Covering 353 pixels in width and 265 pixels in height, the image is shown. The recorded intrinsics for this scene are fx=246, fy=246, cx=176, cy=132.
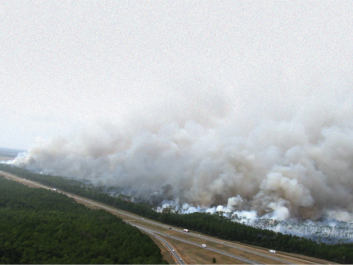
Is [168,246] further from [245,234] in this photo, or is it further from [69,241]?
[245,234]

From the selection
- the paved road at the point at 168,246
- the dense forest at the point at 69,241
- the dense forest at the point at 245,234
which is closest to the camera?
the dense forest at the point at 69,241

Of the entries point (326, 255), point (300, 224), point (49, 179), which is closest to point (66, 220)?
point (326, 255)

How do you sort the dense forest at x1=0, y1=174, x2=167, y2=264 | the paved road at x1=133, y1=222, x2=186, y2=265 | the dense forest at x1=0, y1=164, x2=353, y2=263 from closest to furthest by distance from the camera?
the dense forest at x1=0, y1=174, x2=167, y2=264, the paved road at x1=133, y1=222, x2=186, y2=265, the dense forest at x1=0, y1=164, x2=353, y2=263

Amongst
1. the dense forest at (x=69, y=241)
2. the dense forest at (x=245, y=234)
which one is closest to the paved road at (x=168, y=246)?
the dense forest at (x=69, y=241)

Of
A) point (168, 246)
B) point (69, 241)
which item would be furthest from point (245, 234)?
point (69, 241)

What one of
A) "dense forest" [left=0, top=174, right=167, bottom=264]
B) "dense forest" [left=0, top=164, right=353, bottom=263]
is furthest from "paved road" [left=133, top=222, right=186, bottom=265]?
"dense forest" [left=0, top=164, right=353, bottom=263]

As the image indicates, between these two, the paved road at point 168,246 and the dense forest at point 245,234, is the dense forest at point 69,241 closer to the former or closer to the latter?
the paved road at point 168,246

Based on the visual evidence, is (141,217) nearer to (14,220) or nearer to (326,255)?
(14,220)

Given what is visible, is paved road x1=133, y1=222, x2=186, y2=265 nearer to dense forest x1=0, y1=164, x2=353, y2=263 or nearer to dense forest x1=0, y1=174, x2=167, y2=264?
dense forest x1=0, y1=174, x2=167, y2=264
